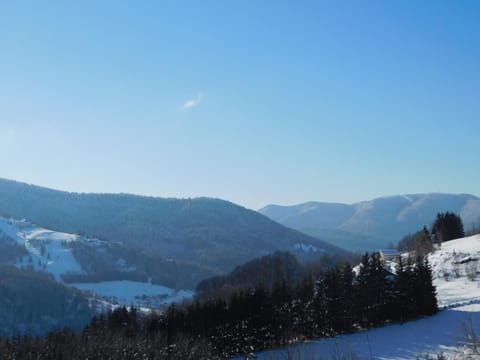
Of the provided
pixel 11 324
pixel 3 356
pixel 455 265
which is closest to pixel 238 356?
pixel 3 356

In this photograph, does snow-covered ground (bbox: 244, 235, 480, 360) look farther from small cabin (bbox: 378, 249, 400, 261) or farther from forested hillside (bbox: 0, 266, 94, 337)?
forested hillside (bbox: 0, 266, 94, 337)

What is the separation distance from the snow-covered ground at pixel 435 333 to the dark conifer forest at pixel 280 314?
294 cm

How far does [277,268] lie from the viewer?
453 feet

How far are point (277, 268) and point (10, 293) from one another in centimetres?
11247

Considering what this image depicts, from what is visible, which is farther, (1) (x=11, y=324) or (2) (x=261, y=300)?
(1) (x=11, y=324)

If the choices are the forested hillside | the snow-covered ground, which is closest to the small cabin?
the snow-covered ground

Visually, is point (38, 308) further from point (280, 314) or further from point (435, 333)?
point (435, 333)

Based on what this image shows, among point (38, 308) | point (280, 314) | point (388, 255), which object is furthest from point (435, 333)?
point (38, 308)

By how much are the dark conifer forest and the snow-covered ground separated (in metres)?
2.94

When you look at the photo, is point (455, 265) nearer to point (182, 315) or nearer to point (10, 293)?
point (182, 315)

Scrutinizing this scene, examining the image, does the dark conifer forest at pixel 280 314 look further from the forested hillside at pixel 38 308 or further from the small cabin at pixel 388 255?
the forested hillside at pixel 38 308

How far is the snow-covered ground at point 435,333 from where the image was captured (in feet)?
123

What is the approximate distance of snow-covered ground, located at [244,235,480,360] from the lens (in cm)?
3750

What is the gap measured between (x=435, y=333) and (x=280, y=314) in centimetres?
1742
